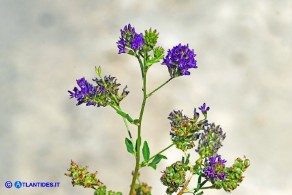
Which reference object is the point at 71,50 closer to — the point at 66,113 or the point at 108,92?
the point at 66,113

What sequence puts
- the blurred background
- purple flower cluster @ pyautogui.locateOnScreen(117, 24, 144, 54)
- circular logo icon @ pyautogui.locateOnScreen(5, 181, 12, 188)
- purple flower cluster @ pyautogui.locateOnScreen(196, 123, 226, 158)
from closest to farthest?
purple flower cluster @ pyautogui.locateOnScreen(117, 24, 144, 54) < purple flower cluster @ pyautogui.locateOnScreen(196, 123, 226, 158) < circular logo icon @ pyautogui.locateOnScreen(5, 181, 12, 188) < the blurred background

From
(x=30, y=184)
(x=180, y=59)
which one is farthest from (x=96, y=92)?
(x=30, y=184)

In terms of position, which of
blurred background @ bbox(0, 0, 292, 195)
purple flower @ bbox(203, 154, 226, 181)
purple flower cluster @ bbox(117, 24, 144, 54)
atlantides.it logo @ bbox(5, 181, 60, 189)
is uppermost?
blurred background @ bbox(0, 0, 292, 195)

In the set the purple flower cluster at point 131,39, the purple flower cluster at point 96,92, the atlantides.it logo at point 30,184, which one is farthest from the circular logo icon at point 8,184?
the purple flower cluster at point 131,39

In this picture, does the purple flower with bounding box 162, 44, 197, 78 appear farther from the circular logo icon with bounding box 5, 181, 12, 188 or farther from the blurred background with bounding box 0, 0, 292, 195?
the circular logo icon with bounding box 5, 181, 12, 188

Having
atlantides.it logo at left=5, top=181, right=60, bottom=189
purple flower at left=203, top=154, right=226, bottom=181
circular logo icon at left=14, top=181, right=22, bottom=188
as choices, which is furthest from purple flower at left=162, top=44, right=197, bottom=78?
circular logo icon at left=14, top=181, right=22, bottom=188

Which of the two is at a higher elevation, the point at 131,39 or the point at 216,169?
the point at 131,39

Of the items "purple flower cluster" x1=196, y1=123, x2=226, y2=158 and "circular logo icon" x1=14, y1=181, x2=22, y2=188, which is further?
"circular logo icon" x1=14, y1=181, x2=22, y2=188

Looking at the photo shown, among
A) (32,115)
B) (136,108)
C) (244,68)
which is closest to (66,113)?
(32,115)

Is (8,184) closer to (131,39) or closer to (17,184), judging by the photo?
(17,184)
